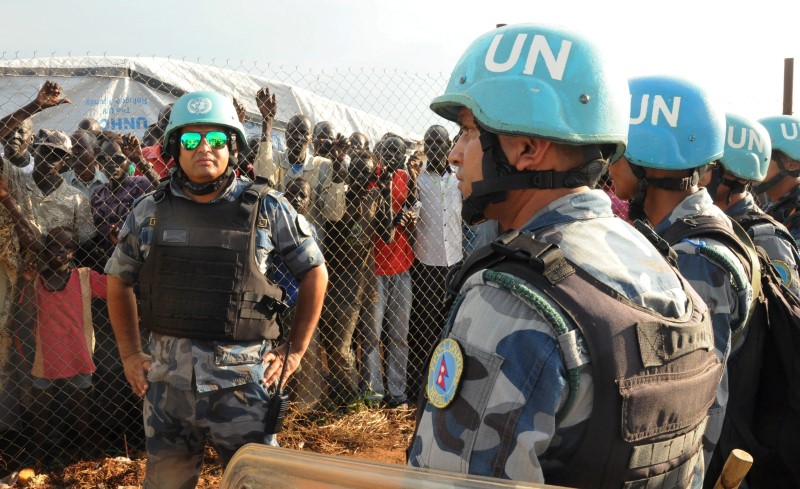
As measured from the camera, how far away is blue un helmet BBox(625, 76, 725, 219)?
2.24 m

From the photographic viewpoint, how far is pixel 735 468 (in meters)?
1.23

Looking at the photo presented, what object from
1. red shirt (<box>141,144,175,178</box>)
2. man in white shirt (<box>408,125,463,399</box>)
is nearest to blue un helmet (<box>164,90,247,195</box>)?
red shirt (<box>141,144,175,178</box>)

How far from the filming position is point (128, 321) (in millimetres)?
3004

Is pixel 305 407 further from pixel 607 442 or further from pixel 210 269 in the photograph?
pixel 607 442

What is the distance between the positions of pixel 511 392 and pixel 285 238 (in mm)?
2099

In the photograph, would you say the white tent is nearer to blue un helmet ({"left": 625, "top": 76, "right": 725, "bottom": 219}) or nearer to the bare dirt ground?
the bare dirt ground

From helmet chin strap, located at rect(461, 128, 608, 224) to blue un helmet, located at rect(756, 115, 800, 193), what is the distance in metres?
3.95

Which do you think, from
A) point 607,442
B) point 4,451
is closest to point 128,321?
point 4,451

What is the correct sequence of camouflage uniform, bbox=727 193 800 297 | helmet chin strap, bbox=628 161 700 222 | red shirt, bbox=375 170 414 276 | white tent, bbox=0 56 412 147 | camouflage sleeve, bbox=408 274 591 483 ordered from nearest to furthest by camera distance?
1. camouflage sleeve, bbox=408 274 591 483
2. helmet chin strap, bbox=628 161 700 222
3. camouflage uniform, bbox=727 193 800 297
4. red shirt, bbox=375 170 414 276
5. white tent, bbox=0 56 412 147

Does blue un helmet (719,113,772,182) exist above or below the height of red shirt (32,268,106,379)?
above

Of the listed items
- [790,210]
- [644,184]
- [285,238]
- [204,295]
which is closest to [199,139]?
[285,238]

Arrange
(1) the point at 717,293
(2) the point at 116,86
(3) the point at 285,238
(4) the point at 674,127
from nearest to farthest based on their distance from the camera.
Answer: (1) the point at 717,293 → (4) the point at 674,127 → (3) the point at 285,238 → (2) the point at 116,86

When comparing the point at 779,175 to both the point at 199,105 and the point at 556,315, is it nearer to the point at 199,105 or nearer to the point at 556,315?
the point at 199,105

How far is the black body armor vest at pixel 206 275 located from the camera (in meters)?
2.84
